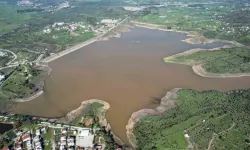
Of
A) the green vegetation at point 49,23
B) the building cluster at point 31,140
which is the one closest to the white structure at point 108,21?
the green vegetation at point 49,23

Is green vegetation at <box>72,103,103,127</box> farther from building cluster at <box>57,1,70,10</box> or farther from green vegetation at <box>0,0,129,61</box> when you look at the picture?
building cluster at <box>57,1,70,10</box>

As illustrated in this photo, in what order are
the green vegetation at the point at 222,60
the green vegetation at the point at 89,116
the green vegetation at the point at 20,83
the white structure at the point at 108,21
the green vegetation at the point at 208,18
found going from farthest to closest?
1. the white structure at the point at 108,21
2. the green vegetation at the point at 208,18
3. the green vegetation at the point at 222,60
4. the green vegetation at the point at 20,83
5. the green vegetation at the point at 89,116

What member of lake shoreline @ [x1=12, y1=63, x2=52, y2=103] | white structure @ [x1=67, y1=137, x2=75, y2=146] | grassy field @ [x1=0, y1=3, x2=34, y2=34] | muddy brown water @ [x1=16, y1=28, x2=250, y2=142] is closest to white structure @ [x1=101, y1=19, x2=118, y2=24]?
muddy brown water @ [x1=16, y1=28, x2=250, y2=142]

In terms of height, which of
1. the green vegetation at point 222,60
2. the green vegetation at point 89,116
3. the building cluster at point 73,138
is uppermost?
the green vegetation at point 222,60

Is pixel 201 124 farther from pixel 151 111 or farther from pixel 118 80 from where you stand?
pixel 118 80

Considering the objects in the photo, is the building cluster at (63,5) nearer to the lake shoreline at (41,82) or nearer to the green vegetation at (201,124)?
the lake shoreline at (41,82)

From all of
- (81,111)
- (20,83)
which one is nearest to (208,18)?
(20,83)
